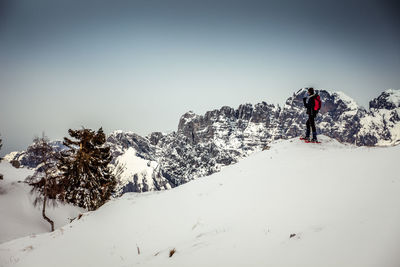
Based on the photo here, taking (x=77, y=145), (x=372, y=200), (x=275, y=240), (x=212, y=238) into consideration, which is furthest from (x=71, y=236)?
(x=77, y=145)

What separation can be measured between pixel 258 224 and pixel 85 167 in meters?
23.7

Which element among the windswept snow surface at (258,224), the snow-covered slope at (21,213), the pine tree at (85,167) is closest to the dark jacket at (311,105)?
the windswept snow surface at (258,224)

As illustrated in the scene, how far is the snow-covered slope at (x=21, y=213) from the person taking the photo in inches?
888

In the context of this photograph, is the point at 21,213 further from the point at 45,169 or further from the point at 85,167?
the point at 85,167

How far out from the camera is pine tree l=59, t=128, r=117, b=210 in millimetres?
23672

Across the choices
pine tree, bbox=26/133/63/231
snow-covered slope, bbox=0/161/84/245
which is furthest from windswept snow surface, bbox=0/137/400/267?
snow-covered slope, bbox=0/161/84/245

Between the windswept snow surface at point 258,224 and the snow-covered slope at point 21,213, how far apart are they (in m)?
13.1

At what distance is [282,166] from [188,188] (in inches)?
210

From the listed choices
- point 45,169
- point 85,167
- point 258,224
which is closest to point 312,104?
point 258,224

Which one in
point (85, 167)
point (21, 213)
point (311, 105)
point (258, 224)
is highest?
point (311, 105)

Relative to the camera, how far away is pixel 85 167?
79.7ft

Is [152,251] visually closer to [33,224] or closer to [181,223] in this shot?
[181,223]

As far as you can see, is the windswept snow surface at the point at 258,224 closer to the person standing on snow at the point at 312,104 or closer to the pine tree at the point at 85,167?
the person standing on snow at the point at 312,104

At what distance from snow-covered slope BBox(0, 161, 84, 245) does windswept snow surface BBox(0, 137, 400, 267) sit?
13.1 meters
